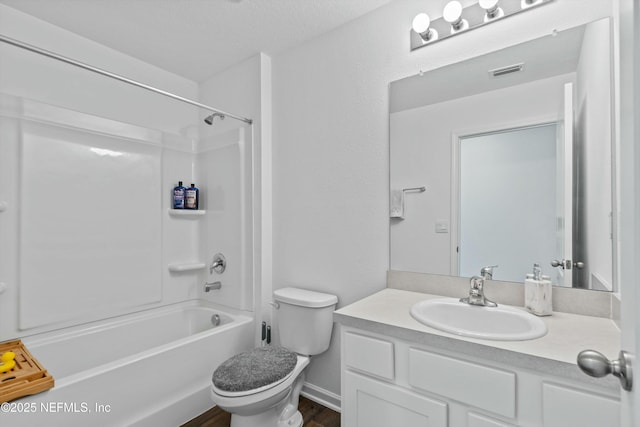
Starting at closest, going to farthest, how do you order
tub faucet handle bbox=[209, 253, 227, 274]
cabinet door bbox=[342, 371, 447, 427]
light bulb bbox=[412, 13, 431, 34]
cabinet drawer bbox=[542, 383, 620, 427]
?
cabinet drawer bbox=[542, 383, 620, 427], cabinet door bbox=[342, 371, 447, 427], light bulb bbox=[412, 13, 431, 34], tub faucet handle bbox=[209, 253, 227, 274]

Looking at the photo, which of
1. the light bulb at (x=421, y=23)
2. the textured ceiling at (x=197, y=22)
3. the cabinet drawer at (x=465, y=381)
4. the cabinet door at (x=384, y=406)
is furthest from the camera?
the textured ceiling at (x=197, y=22)

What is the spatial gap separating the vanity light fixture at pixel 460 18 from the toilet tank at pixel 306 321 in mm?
1500

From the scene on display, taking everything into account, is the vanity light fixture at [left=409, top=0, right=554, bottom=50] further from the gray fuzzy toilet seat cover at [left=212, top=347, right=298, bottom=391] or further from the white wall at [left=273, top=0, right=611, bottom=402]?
the gray fuzzy toilet seat cover at [left=212, top=347, right=298, bottom=391]

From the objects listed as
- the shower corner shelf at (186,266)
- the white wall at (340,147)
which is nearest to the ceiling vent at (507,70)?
the white wall at (340,147)

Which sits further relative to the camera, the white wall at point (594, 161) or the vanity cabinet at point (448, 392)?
the white wall at point (594, 161)

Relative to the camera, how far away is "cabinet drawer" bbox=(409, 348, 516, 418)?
923 mm

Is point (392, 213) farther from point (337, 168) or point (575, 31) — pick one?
point (575, 31)

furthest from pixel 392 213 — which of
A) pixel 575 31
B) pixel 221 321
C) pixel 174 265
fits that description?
pixel 174 265

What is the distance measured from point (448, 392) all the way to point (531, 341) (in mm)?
308

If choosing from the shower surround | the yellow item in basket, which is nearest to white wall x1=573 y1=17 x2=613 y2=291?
the shower surround

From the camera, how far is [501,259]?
1407 mm

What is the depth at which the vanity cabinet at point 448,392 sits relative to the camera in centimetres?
84

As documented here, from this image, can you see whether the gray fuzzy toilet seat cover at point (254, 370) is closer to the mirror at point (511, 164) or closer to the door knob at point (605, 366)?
the mirror at point (511, 164)

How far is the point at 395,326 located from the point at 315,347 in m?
0.86
